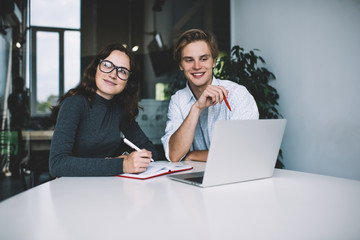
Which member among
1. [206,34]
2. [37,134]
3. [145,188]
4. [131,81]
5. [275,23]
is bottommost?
[37,134]

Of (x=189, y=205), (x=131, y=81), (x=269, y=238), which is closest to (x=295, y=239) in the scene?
(x=269, y=238)

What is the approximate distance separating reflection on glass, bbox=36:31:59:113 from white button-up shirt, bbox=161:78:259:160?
8.84ft

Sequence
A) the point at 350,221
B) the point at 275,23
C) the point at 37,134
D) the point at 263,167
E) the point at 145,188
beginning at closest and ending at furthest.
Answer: the point at 350,221, the point at 145,188, the point at 263,167, the point at 275,23, the point at 37,134

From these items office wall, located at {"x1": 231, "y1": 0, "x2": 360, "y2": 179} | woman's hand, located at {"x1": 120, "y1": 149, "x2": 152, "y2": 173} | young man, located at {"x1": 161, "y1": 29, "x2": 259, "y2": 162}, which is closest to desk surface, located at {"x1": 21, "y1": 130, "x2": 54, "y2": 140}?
Result: young man, located at {"x1": 161, "y1": 29, "x2": 259, "y2": 162}

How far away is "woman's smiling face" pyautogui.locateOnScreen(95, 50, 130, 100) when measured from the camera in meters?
1.65

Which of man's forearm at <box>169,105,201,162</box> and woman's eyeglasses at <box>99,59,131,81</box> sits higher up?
woman's eyeglasses at <box>99,59,131,81</box>

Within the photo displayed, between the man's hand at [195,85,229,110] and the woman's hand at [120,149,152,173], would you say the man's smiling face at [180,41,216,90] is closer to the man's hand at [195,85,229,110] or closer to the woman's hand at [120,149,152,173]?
the man's hand at [195,85,229,110]

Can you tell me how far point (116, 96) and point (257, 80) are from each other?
140 centimetres

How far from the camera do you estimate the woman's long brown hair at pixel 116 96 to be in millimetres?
1654

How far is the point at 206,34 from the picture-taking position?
6.53 feet

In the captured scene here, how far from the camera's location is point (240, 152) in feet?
3.27

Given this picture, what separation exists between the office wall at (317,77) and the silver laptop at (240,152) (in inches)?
48.8

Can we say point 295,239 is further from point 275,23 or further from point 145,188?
point 275,23

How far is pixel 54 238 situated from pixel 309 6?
253 centimetres
